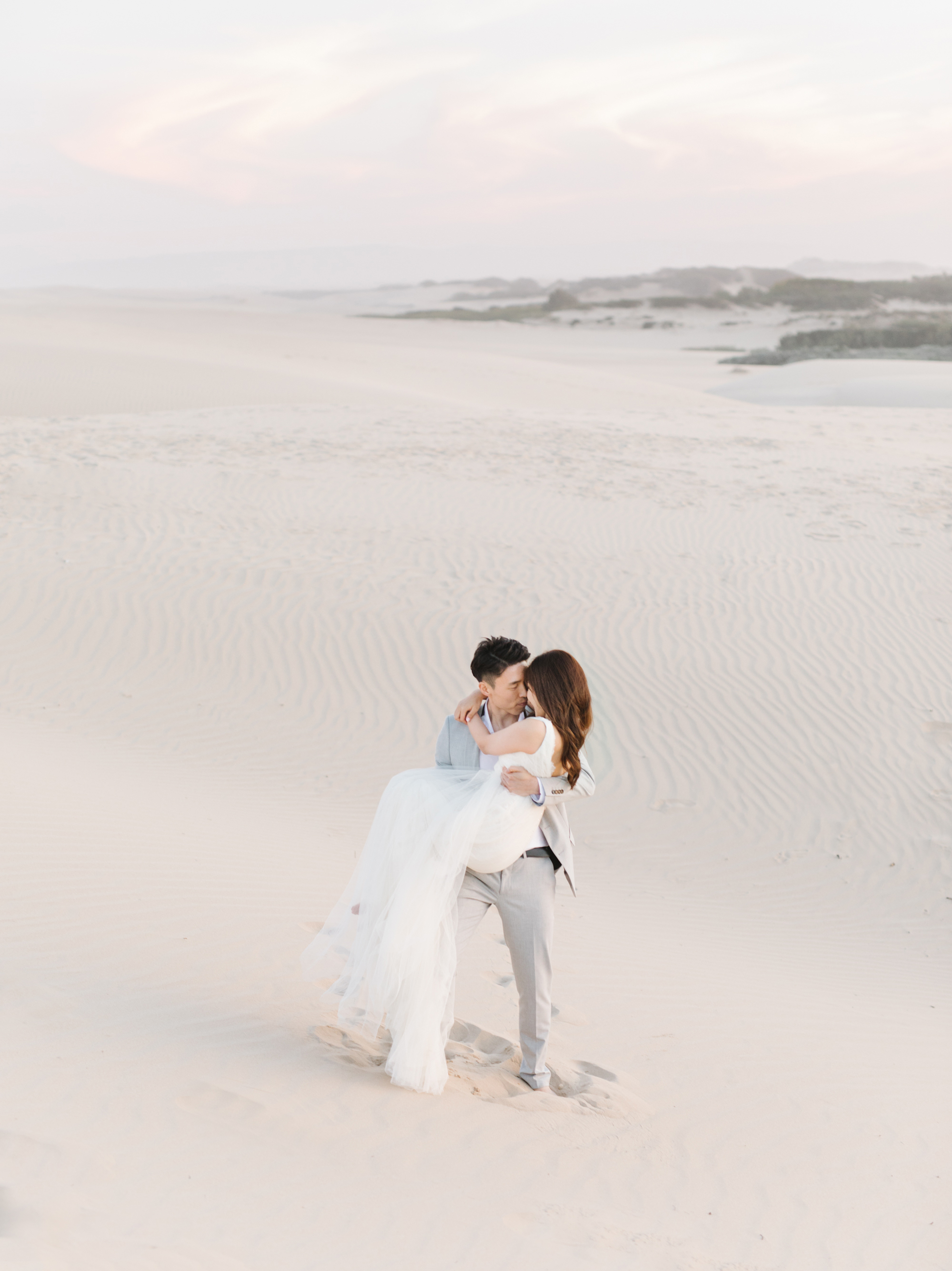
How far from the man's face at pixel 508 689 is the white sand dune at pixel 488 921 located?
1376mm

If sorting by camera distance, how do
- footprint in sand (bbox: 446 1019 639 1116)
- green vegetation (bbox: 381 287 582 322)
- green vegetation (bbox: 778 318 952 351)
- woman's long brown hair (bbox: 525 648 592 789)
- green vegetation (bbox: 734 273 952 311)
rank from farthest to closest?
green vegetation (bbox: 734 273 952 311) < green vegetation (bbox: 381 287 582 322) < green vegetation (bbox: 778 318 952 351) < footprint in sand (bbox: 446 1019 639 1116) < woman's long brown hair (bbox: 525 648 592 789)

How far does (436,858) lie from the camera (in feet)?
12.3

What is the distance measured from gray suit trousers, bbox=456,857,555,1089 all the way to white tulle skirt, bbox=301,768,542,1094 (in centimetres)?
8

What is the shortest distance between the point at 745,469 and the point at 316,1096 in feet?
43.6

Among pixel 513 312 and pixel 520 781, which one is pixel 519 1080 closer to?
pixel 520 781

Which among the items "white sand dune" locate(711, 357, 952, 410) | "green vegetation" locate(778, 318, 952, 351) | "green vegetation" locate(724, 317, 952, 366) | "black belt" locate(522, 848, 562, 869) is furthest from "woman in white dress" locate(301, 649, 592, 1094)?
"green vegetation" locate(778, 318, 952, 351)

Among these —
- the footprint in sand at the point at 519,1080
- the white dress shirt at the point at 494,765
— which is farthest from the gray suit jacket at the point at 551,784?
the footprint in sand at the point at 519,1080

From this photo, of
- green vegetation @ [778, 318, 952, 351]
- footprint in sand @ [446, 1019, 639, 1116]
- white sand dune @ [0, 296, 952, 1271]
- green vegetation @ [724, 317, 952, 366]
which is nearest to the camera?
white sand dune @ [0, 296, 952, 1271]

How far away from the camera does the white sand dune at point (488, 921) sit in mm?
3379

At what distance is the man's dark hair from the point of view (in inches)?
147

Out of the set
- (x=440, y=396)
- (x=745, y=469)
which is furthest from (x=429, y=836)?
(x=440, y=396)

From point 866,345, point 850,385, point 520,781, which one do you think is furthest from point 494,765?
point 866,345

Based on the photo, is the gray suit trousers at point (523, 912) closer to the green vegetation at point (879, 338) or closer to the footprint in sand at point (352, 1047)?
the footprint in sand at point (352, 1047)

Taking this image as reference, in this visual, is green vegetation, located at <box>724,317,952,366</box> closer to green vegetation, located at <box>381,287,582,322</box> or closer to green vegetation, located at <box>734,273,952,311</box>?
green vegetation, located at <box>734,273,952,311</box>
